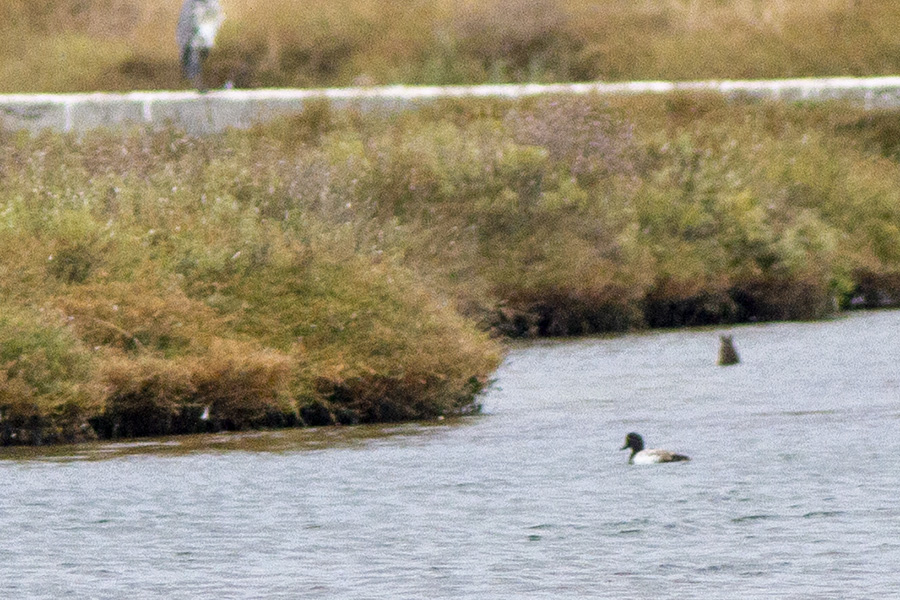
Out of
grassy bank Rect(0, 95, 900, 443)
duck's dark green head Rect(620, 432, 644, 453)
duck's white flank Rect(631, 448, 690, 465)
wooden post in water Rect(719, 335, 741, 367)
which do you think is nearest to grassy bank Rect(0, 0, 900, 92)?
→ grassy bank Rect(0, 95, 900, 443)

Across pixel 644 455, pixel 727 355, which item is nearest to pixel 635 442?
pixel 644 455

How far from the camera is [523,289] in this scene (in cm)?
2848

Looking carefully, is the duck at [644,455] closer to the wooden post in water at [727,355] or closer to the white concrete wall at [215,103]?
the wooden post in water at [727,355]

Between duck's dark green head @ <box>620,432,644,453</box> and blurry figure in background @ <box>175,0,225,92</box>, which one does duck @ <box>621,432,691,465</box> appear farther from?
blurry figure in background @ <box>175,0,225,92</box>

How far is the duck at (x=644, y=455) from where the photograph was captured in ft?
53.9

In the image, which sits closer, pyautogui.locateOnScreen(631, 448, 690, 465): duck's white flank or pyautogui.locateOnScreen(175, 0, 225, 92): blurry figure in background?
pyautogui.locateOnScreen(631, 448, 690, 465): duck's white flank

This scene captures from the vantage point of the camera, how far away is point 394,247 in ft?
68.5

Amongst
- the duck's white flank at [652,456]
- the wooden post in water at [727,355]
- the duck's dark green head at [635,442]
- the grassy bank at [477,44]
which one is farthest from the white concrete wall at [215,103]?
the duck's white flank at [652,456]

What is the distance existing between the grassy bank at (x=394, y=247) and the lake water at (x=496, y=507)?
1.49 ft

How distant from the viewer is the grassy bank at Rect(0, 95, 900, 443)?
18062 mm

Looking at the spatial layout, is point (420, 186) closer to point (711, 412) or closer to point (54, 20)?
point (711, 412)

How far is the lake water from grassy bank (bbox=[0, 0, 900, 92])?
2618 cm

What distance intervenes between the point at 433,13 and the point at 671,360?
27.5 m

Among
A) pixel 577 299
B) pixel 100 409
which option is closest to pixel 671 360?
pixel 577 299
